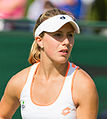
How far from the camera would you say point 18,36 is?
5.20 m

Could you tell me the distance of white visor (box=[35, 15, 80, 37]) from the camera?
3.16 m

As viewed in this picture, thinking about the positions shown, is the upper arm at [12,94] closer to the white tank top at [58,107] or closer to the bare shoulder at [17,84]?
the bare shoulder at [17,84]

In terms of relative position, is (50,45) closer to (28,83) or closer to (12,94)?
(28,83)

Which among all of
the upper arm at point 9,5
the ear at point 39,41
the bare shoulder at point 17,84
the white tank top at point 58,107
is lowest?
the white tank top at point 58,107

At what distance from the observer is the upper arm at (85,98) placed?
3.11 m

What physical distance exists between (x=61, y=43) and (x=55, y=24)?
0.16 meters

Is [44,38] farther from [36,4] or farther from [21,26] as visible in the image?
[36,4]

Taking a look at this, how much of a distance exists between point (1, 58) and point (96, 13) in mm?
2400

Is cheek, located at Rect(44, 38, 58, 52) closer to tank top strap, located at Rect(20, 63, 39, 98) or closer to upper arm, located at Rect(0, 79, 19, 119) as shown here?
tank top strap, located at Rect(20, 63, 39, 98)

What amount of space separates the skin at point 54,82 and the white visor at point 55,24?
0.05 meters

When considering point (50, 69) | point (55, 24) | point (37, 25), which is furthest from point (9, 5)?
point (55, 24)

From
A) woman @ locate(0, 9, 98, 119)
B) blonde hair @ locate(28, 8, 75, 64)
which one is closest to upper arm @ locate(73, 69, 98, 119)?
woman @ locate(0, 9, 98, 119)

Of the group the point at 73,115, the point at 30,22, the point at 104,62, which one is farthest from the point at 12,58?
the point at 73,115

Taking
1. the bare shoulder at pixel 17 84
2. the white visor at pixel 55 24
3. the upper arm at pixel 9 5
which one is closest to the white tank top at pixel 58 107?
the bare shoulder at pixel 17 84
